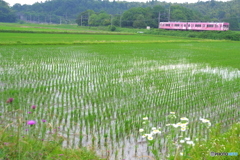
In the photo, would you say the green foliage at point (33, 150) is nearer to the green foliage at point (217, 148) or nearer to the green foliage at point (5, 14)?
the green foliage at point (217, 148)

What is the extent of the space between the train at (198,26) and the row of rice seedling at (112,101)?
90.9 ft

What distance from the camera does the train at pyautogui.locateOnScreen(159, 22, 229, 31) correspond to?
37059 millimetres

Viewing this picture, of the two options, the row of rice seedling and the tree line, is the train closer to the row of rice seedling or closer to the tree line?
the tree line

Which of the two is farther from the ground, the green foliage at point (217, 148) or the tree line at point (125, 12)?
the tree line at point (125, 12)

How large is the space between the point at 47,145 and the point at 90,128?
1.15m

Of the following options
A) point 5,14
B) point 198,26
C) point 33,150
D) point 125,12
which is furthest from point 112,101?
point 5,14

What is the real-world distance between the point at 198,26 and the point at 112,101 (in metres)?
37.1

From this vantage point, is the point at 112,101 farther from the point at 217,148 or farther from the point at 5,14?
the point at 5,14

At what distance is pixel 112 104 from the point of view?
20.3 feet

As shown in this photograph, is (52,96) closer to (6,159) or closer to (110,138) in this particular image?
(110,138)

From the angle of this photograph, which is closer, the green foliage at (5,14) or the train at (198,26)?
the train at (198,26)

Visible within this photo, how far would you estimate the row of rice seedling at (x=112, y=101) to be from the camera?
13.9 feet

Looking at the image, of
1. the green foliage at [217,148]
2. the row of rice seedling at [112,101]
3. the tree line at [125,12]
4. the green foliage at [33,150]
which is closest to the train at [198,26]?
the tree line at [125,12]

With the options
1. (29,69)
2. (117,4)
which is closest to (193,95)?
(29,69)
